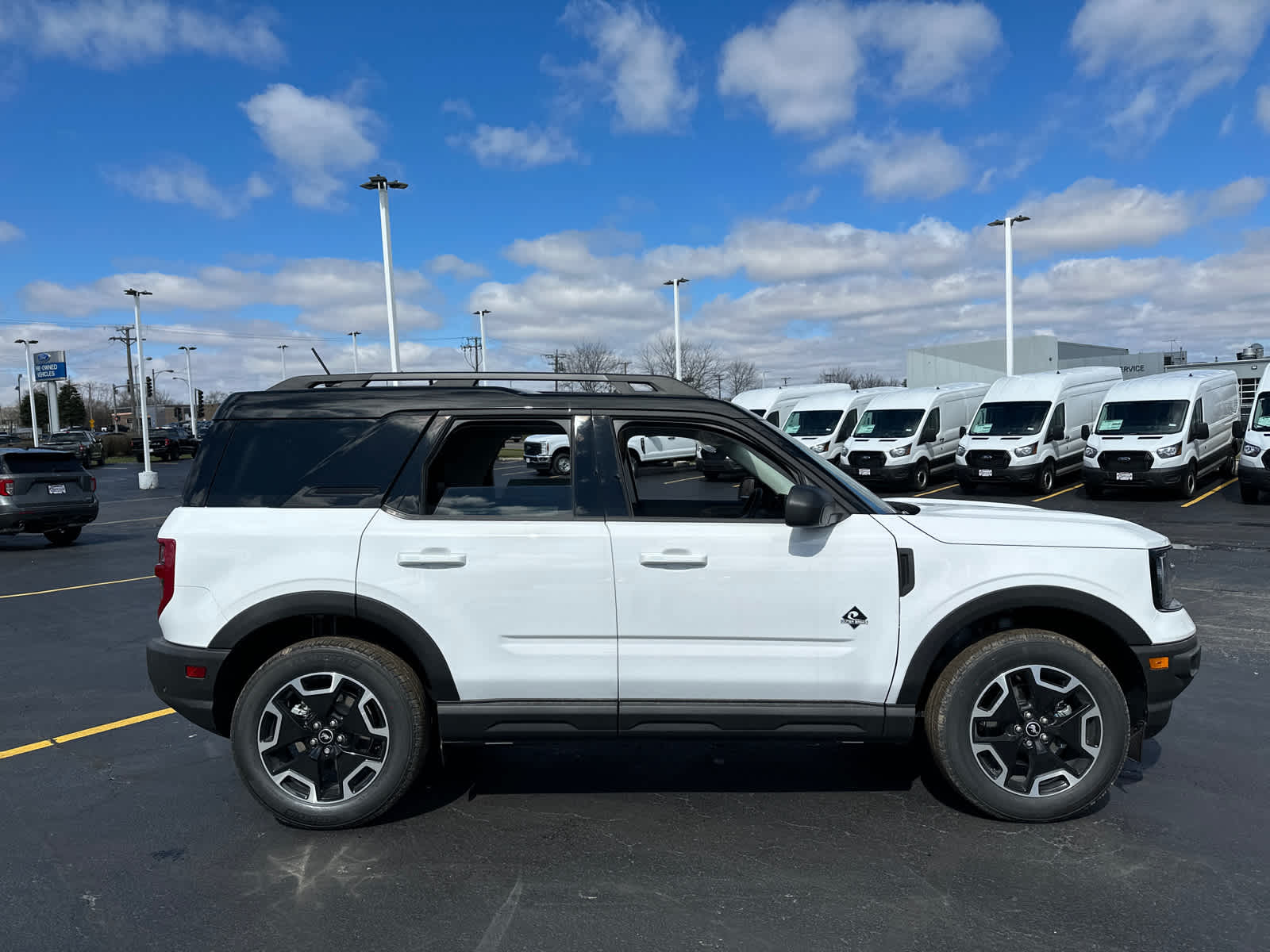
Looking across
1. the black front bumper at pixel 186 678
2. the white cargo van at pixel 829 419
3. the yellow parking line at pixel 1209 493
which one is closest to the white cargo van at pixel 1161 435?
the yellow parking line at pixel 1209 493

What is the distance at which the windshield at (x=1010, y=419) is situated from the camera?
20.3m

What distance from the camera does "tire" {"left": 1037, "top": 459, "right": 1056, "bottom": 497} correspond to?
1984 centimetres

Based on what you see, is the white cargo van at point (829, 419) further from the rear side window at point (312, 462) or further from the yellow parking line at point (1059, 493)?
the rear side window at point (312, 462)

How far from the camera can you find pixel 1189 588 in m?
8.99

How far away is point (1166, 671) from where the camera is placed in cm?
376

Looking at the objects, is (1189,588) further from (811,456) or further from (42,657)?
(42,657)

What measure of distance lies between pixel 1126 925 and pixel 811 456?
2099mm

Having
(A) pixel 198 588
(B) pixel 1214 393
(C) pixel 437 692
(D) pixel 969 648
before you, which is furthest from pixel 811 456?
(B) pixel 1214 393

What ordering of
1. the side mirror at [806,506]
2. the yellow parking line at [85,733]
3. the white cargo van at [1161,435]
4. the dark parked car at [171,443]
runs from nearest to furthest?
the side mirror at [806,506], the yellow parking line at [85,733], the white cargo van at [1161,435], the dark parked car at [171,443]

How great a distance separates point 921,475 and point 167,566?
804 inches

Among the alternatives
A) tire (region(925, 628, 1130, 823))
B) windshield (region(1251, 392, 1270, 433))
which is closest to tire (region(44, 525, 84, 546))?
tire (region(925, 628, 1130, 823))

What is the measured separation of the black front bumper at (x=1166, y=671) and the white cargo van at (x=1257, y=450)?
14944 mm

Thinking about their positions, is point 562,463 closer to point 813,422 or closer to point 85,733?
point 85,733

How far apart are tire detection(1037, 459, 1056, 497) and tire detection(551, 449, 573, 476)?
18216 mm
